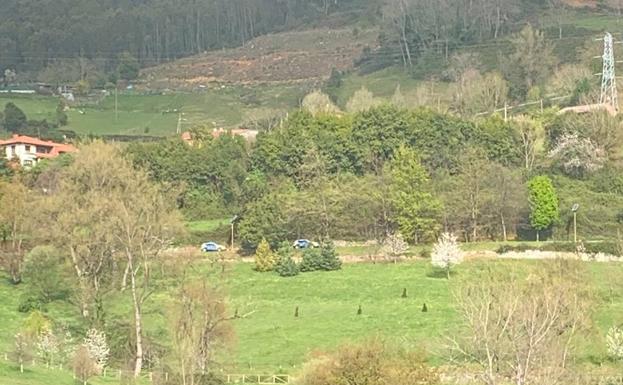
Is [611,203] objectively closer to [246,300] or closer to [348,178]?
[348,178]

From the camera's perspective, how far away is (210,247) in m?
62.7

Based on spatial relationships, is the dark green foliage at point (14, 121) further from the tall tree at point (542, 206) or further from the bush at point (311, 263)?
the tall tree at point (542, 206)

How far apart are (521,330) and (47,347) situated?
15641 millimetres

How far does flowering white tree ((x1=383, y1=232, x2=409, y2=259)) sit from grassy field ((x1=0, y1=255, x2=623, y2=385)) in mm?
1205

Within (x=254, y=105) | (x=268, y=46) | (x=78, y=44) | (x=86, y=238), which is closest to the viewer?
(x=86, y=238)

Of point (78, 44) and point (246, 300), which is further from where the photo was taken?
point (78, 44)

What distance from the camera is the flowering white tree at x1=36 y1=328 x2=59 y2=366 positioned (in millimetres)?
40031

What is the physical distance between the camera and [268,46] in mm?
142250

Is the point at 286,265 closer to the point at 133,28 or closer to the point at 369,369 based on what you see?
the point at 369,369

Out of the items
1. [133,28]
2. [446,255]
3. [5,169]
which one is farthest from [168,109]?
[446,255]

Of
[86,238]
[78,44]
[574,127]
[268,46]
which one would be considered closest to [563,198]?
[574,127]

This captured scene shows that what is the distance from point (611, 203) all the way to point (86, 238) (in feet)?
96.9

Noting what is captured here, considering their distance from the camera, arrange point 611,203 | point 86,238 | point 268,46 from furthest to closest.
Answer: point 268,46
point 611,203
point 86,238

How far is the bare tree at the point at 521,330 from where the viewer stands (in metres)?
35.1
